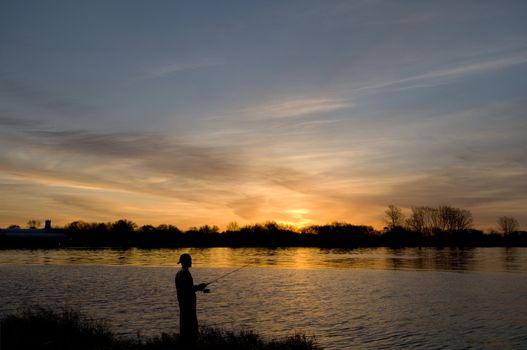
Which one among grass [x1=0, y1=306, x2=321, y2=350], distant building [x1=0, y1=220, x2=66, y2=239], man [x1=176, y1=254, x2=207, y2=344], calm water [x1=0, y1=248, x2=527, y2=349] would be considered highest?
distant building [x1=0, y1=220, x2=66, y2=239]

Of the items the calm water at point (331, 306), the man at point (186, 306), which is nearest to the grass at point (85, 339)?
the man at point (186, 306)

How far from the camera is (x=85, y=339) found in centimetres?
1476

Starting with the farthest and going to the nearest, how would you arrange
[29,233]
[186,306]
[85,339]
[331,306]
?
[29,233]
[331,306]
[85,339]
[186,306]

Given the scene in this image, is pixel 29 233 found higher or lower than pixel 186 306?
higher

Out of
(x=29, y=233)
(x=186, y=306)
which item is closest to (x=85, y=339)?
(x=186, y=306)

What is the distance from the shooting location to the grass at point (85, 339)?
533 inches

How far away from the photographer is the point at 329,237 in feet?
626

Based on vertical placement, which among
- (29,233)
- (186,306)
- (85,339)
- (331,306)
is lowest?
(331,306)

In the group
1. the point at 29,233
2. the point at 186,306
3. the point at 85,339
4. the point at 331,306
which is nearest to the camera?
the point at 186,306

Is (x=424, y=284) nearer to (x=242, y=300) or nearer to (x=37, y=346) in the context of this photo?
(x=242, y=300)

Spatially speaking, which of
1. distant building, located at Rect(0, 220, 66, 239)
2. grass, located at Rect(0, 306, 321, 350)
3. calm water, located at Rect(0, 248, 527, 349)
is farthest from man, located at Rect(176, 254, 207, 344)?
distant building, located at Rect(0, 220, 66, 239)

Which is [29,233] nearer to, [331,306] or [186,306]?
[331,306]

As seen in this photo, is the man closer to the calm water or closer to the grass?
the grass

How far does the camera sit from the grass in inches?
533
